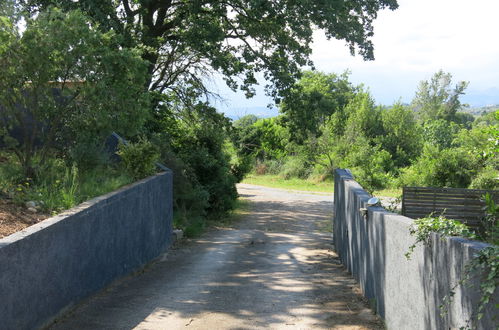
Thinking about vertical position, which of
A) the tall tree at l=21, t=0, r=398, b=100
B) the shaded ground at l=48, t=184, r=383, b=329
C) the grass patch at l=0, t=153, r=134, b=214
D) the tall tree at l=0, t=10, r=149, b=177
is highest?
the tall tree at l=21, t=0, r=398, b=100

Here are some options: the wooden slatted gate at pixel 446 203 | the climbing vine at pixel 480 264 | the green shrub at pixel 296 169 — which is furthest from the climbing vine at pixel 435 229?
the green shrub at pixel 296 169

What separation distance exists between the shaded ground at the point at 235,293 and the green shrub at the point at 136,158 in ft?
6.20

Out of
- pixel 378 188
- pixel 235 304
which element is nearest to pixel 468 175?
pixel 378 188

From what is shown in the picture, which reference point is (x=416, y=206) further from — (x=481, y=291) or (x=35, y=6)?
(x=35, y=6)

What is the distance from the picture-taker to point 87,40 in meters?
8.33

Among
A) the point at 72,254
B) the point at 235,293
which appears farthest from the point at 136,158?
the point at 72,254

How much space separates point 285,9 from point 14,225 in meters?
11.3

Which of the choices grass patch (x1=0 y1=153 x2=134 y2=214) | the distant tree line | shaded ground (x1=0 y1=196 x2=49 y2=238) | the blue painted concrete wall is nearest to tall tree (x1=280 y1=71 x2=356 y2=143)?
the distant tree line

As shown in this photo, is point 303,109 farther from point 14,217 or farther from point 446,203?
point 14,217

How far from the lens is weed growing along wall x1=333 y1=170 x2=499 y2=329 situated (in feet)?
11.5

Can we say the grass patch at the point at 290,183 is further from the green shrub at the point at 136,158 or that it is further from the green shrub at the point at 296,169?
the green shrub at the point at 136,158

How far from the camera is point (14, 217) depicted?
6.40 metres

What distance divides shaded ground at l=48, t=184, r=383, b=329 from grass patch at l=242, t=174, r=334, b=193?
20175 mm

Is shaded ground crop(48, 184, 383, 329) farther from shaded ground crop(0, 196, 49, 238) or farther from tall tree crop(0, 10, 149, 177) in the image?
tall tree crop(0, 10, 149, 177)
